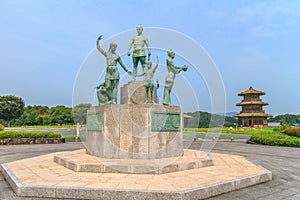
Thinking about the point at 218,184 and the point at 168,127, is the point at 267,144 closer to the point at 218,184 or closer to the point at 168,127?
the point at 168,127

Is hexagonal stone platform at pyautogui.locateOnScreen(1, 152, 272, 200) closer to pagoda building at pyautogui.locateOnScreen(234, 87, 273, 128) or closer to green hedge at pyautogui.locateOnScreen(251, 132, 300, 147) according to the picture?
green hedge at pyautogui.locateOnScreen(251, 132, 300, 147)

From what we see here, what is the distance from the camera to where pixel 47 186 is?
16.1 feet

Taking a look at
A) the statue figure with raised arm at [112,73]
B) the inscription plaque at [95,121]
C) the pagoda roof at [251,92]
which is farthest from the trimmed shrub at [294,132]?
the pagoda roof at [251,92]

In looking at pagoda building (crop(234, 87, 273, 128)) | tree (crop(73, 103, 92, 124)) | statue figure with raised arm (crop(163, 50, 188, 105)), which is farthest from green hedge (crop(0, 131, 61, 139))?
pagoda building (crop(234, 87, 273, 128))

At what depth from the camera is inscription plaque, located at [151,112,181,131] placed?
26.4 ft

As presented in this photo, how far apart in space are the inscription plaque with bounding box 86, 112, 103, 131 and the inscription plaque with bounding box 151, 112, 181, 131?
1.98m

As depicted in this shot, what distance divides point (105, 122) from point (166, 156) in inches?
98.4

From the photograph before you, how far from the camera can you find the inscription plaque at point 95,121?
849 centimetres

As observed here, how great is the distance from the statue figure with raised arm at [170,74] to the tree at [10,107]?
6299 centimetres

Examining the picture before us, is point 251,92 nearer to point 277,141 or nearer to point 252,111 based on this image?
point 252,111

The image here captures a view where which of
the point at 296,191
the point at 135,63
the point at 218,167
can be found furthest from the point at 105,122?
the point at 296,191

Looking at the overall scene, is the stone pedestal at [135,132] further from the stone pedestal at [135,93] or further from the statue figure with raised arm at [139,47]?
the statue figure with raised arm at [139,47]

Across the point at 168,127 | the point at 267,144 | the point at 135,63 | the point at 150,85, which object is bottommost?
the point at 267,144

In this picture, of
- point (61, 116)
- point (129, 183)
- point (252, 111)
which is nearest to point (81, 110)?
point (129, 183)
